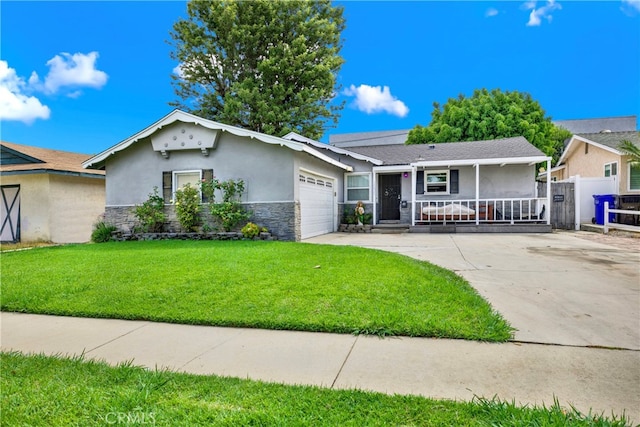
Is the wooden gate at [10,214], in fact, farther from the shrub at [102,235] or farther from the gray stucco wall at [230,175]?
the shrub at [102,235]

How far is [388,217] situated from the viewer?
53.7ft

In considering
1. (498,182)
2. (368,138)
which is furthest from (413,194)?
(368,138)

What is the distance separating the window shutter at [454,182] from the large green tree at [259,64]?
10.1 m

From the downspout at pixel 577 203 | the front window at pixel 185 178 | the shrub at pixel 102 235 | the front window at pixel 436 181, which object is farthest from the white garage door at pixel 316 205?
A: the downspout at pixel 577 203

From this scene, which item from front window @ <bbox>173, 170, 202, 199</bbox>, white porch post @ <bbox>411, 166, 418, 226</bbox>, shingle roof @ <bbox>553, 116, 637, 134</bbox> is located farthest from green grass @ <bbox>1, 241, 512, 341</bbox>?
A: shingle roof @ <bbox>553, 116, 637, 134</bbox>

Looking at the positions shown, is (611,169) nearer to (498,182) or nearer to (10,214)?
(498,182)

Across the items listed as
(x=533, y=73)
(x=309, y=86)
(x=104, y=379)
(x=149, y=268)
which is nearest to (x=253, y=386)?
(x=104, y=379)

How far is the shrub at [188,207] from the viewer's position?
11578mm

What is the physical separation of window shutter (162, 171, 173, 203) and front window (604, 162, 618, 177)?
1927 cm

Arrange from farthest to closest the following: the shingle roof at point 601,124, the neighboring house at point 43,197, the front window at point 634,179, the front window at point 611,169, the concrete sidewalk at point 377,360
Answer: the shingle roof at point 601,124 < the front window at point 611,169 < the front window at point 634,179 < the neighboring house at point 43,197 < the concrete sidewalk at point 377,360

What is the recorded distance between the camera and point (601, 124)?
118 ft

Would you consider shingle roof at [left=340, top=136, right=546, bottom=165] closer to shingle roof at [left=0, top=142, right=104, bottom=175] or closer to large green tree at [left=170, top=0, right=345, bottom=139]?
large green tree at [left=170, top=0, right=345, bottom=139]

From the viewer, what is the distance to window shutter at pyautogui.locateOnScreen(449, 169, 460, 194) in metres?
15.8

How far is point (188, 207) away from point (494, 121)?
2244 centimetres
